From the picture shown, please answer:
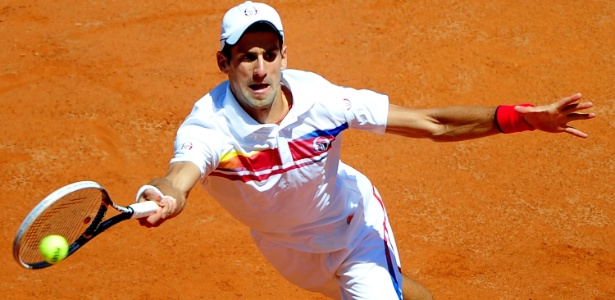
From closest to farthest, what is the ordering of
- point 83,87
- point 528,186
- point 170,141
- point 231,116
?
point 231,116, point 528,186, point 170,141, point 83,87

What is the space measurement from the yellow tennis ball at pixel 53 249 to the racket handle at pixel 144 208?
36cm

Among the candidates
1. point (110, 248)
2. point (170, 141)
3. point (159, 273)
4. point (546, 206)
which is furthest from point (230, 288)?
point (546, 206)

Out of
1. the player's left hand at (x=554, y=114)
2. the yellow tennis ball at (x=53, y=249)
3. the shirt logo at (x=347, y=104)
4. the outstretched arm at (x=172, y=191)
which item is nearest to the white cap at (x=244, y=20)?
the shirt logo at (x=347, y=104)

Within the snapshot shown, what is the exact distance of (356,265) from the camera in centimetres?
627

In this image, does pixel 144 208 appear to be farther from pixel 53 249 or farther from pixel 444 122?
pixel 444 122

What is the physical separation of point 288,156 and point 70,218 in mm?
1395

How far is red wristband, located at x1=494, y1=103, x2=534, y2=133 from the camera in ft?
19.6

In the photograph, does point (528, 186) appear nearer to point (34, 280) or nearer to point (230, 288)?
point (230, 288)

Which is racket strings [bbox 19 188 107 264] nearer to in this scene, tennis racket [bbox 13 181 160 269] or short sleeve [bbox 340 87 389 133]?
tennis racket [bbox 13 181 160 269]

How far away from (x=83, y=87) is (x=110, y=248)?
2619mm

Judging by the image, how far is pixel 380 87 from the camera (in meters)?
10.6

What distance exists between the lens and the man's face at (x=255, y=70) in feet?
19.0

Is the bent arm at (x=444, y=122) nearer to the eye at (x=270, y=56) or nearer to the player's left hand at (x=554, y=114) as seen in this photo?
the player's left hand at (x=554, y=114)

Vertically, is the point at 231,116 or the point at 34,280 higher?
the point at 231,116
